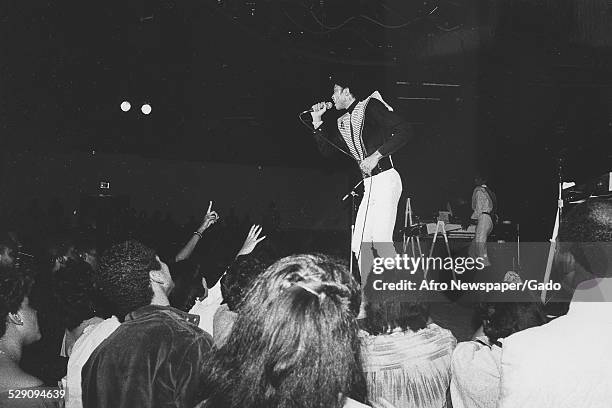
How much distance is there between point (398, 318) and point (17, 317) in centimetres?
180

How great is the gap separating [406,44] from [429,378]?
2.19 m

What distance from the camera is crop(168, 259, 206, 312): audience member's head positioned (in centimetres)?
428

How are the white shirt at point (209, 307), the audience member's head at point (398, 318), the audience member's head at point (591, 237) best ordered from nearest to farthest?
the audience member's head at point (591, 237) < the audience member's head at point (398, 318) < the white shirt at point (209, 307)

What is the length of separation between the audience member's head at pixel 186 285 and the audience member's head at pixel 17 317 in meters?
0.92

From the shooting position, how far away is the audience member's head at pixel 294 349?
1630 millimetres

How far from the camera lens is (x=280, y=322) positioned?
1.65 meters

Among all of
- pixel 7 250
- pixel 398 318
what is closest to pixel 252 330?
pixel 398 318

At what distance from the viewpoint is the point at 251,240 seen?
4.35 m

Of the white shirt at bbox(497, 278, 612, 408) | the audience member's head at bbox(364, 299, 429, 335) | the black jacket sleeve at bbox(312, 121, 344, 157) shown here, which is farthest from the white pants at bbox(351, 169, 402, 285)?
the white shirt at bbox(497, 278, 612, 408)

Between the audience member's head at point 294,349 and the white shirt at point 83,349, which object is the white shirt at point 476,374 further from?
the white shirt at point 83,349

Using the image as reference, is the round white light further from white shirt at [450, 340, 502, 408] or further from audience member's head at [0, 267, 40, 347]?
white shirt at [450, 340, 502, 408]

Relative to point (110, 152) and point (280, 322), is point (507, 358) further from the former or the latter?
point (110, 152)

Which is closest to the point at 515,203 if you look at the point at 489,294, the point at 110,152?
the point at 489,294
